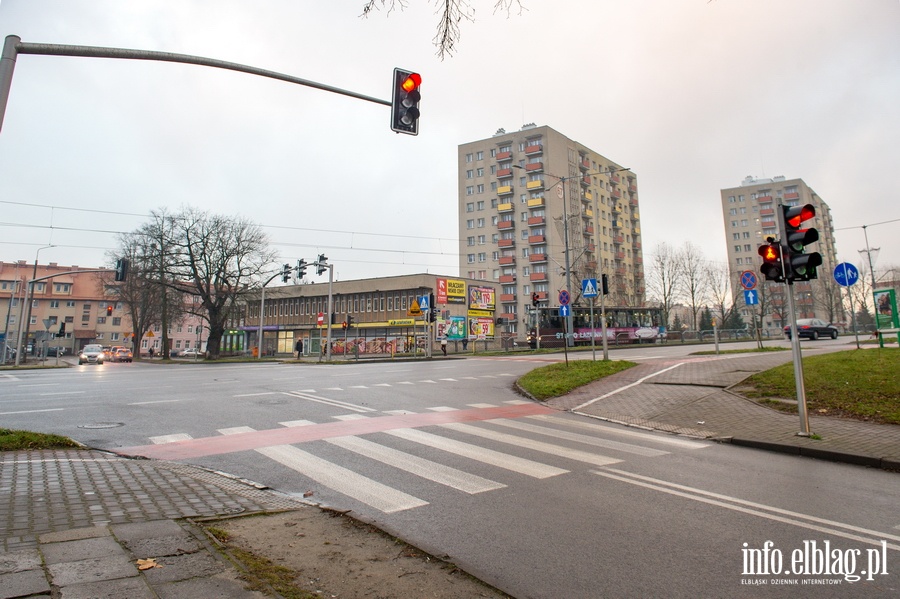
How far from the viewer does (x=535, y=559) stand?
3430 mm

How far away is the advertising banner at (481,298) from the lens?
184 feet

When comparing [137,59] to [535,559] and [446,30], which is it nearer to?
[446,30]

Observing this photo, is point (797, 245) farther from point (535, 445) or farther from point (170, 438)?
point (170, 438)

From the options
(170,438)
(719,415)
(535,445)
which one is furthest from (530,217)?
(170,438)

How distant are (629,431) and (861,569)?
5.25 metres

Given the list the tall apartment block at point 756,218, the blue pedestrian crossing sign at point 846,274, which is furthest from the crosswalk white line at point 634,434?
the tall apartment block at point 756,218

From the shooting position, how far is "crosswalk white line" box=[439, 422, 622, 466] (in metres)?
6.36

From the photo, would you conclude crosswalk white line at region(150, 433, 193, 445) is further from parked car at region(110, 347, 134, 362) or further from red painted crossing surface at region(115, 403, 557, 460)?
parked car at region(110, 347, 134, 362)

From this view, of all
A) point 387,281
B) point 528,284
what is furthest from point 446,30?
point 528,284

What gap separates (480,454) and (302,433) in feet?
10.7

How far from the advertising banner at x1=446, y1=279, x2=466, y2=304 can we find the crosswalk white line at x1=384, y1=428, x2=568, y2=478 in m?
45.1

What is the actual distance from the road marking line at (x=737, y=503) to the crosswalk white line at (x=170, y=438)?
6308mm

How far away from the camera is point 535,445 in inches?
283

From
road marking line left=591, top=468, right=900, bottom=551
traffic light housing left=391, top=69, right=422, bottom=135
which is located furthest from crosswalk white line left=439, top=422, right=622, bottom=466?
traffic light housing left=391, top=69, right=422, bottom=135
